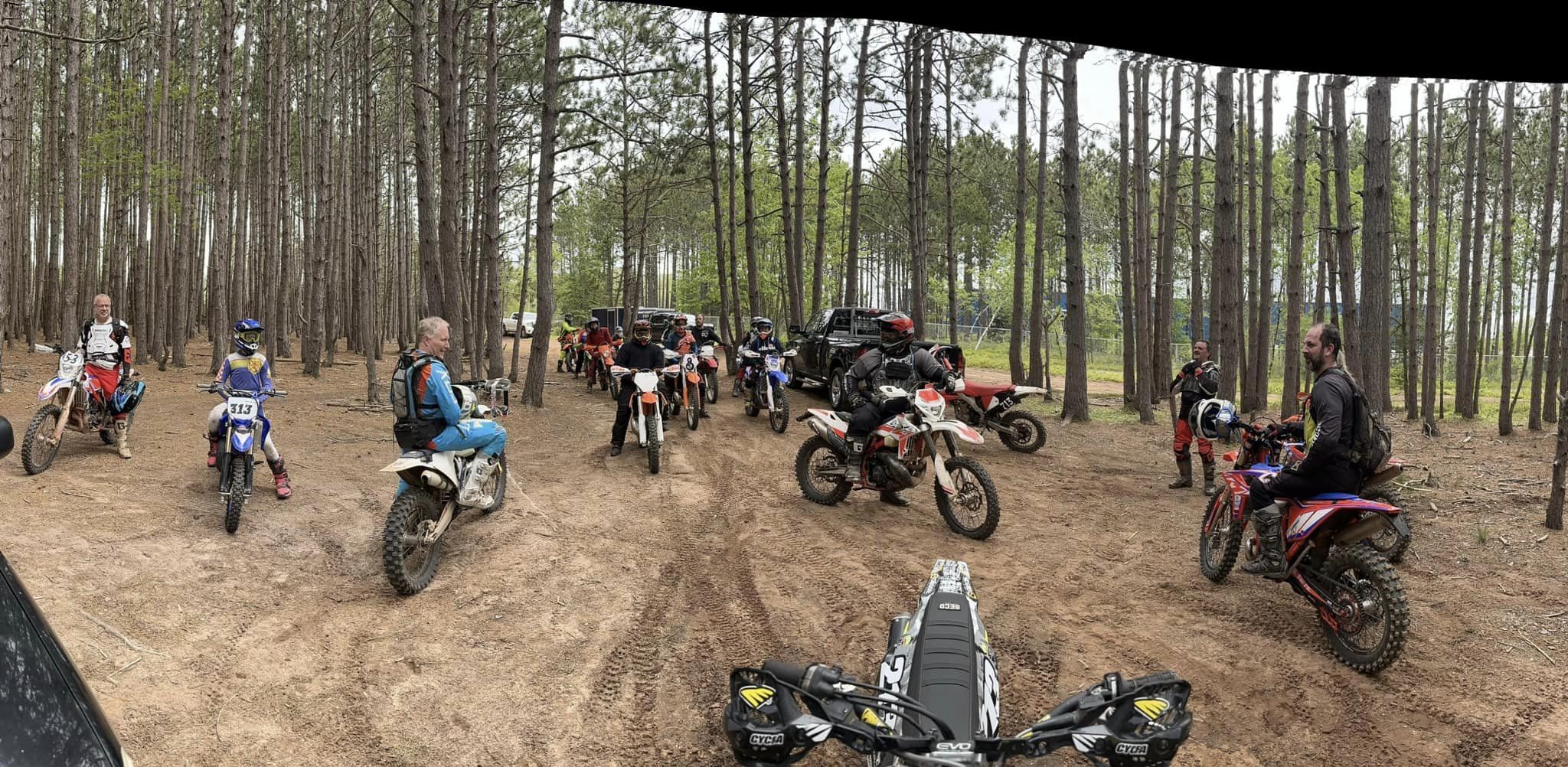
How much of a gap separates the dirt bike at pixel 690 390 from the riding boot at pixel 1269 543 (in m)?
8.31

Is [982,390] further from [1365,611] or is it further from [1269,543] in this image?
[1365,611]

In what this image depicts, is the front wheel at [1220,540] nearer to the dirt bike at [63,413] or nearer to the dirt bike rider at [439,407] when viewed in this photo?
the dirt bike rider at [439,407]

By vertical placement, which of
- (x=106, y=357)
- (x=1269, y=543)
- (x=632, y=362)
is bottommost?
(x=1269, y=543)

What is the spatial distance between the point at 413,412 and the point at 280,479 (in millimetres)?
2397

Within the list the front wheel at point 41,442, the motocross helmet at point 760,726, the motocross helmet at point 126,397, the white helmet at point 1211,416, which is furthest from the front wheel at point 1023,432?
the front wheel at point 41,442

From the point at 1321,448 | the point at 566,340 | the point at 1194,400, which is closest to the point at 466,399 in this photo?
the point at 1321,448

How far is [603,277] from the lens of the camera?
53.1 metres

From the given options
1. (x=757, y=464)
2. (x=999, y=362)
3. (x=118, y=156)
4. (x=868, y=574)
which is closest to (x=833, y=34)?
(x=757, y=464)

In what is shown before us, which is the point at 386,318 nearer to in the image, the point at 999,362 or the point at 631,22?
the point at 631,22

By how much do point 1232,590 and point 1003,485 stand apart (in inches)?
146

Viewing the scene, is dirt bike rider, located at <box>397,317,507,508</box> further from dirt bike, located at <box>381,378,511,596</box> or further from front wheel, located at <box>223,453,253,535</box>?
front wheel, located at <box>223,453,253,535</box>

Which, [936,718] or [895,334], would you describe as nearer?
[936,718]

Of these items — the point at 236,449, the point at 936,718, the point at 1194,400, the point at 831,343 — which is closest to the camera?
the point at 936,718

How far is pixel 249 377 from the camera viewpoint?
7328mm
